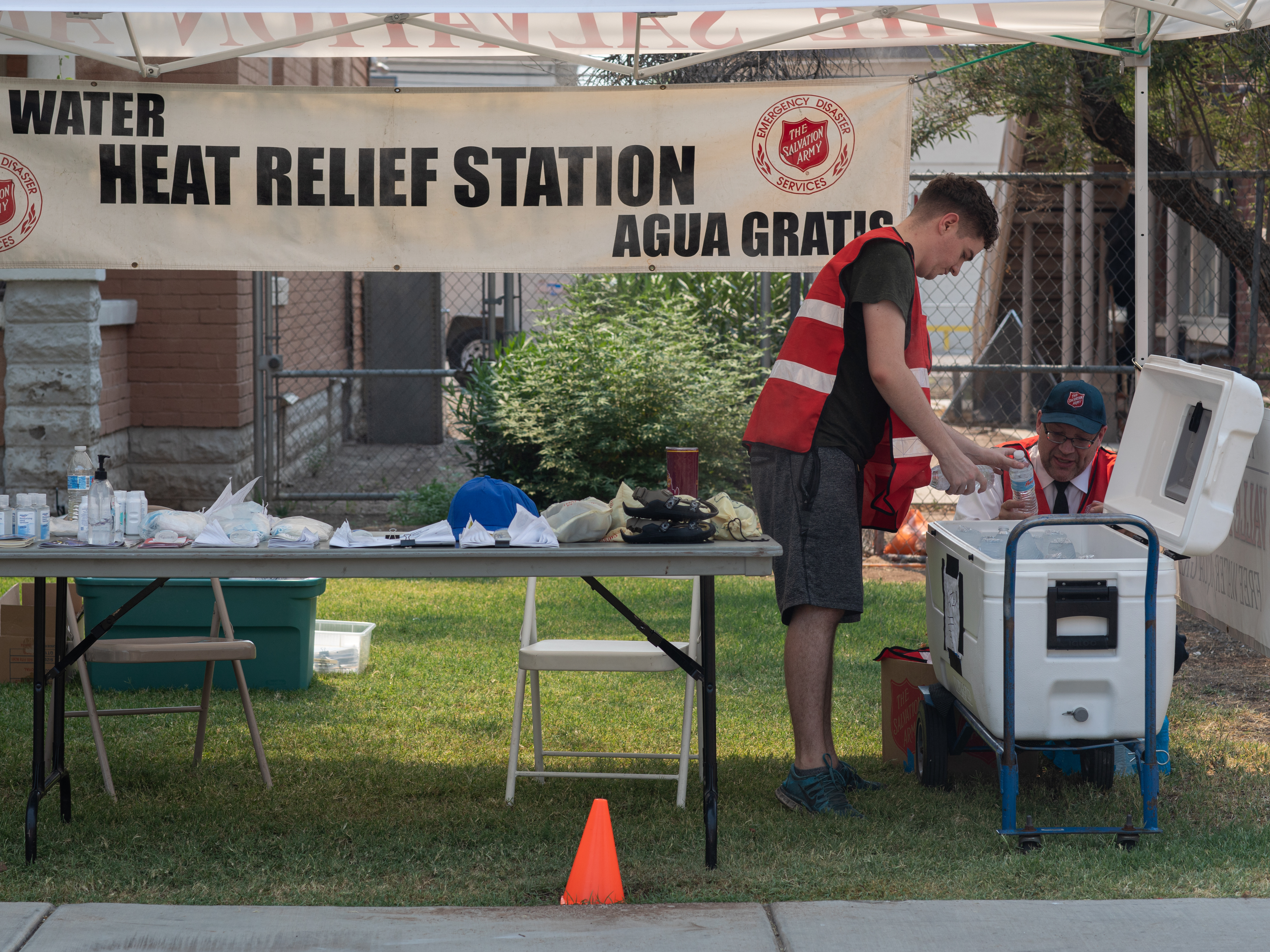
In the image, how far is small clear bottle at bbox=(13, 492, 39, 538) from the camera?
3900 millimetres

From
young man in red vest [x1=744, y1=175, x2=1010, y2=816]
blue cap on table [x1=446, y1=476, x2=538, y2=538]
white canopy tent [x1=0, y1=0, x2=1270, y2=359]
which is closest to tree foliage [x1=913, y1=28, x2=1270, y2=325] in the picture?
white canopy tent [x1=0, y1=0, x2=1270, y2=359]

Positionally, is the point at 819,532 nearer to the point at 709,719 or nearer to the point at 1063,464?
the point at 709,719

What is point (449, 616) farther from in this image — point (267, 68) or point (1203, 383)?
point (267, 68)

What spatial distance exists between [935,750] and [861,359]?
1.36 metres

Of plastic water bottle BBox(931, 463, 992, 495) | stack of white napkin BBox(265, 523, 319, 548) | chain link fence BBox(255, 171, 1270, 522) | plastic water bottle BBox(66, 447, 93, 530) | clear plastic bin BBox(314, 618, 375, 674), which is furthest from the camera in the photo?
chain link fence BBox(255, 171, 1270, 522)

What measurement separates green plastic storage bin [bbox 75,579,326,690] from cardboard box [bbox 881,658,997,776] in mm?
2416

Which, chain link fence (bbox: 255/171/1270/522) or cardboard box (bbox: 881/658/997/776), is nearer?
cardboard box (bbox: 881/658/997/776)

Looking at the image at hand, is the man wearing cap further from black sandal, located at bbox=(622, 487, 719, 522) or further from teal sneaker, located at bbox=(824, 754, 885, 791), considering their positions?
black sandal, located at bbox=(622, 487, 719, 522)

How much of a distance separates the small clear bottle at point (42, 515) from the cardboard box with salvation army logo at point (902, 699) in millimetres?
2764

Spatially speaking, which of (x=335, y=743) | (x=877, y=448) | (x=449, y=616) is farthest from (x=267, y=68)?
(x=877, y=448)

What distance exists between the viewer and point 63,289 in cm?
819

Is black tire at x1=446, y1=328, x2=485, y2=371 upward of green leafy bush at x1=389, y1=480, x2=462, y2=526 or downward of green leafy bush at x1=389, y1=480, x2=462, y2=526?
upward

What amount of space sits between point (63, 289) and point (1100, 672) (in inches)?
266

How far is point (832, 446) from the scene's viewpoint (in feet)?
14.1
